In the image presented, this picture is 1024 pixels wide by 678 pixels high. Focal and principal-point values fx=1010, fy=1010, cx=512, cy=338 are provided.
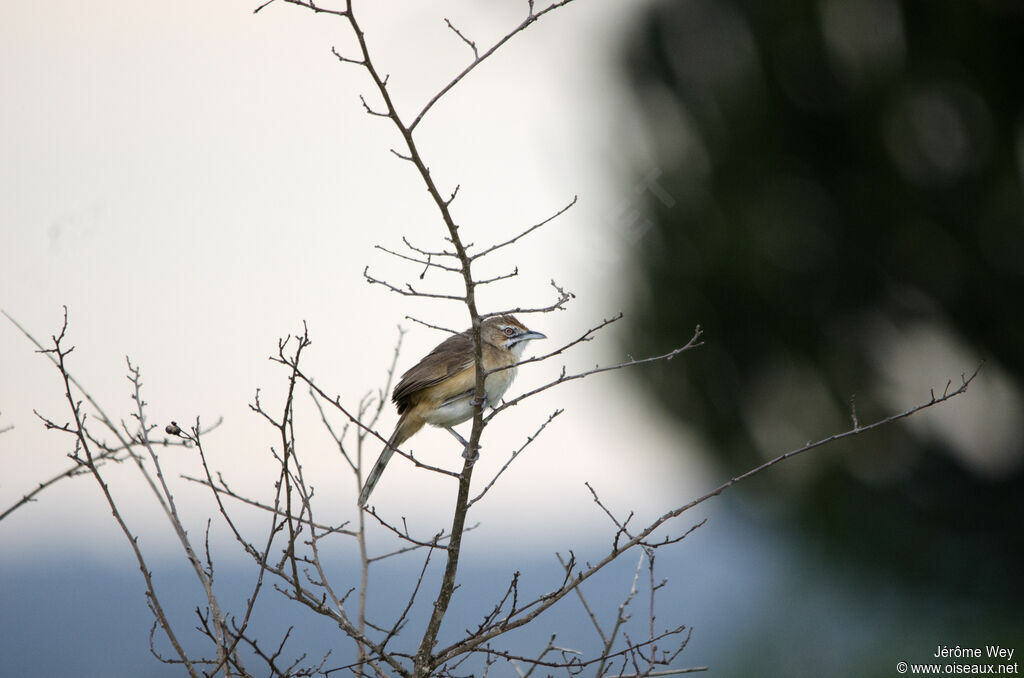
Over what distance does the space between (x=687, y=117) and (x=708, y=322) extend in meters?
3.28

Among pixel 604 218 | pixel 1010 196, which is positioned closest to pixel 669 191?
pixel 604 218

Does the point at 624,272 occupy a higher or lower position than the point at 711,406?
higher

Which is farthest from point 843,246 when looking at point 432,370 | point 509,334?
point 432,370

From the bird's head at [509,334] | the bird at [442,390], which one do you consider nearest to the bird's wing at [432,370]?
the bird at [442,390]

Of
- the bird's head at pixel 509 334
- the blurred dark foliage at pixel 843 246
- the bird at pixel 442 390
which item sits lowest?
the bird at pixel 442 390

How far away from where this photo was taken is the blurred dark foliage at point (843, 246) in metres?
14.5

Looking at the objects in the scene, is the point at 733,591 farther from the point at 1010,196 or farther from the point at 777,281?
the point at 1010,196

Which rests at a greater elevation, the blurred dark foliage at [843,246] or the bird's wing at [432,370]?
the blurred dark foliage at [843,246]

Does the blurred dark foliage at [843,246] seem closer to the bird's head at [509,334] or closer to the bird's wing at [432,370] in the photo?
the bird's head at [509,334]

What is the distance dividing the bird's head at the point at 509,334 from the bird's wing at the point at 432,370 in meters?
0.31

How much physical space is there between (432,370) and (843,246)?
11499 mm

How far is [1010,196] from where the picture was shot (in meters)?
14.1

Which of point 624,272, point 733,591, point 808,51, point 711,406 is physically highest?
point 808,51

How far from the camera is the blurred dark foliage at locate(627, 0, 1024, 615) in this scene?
1454 cm
